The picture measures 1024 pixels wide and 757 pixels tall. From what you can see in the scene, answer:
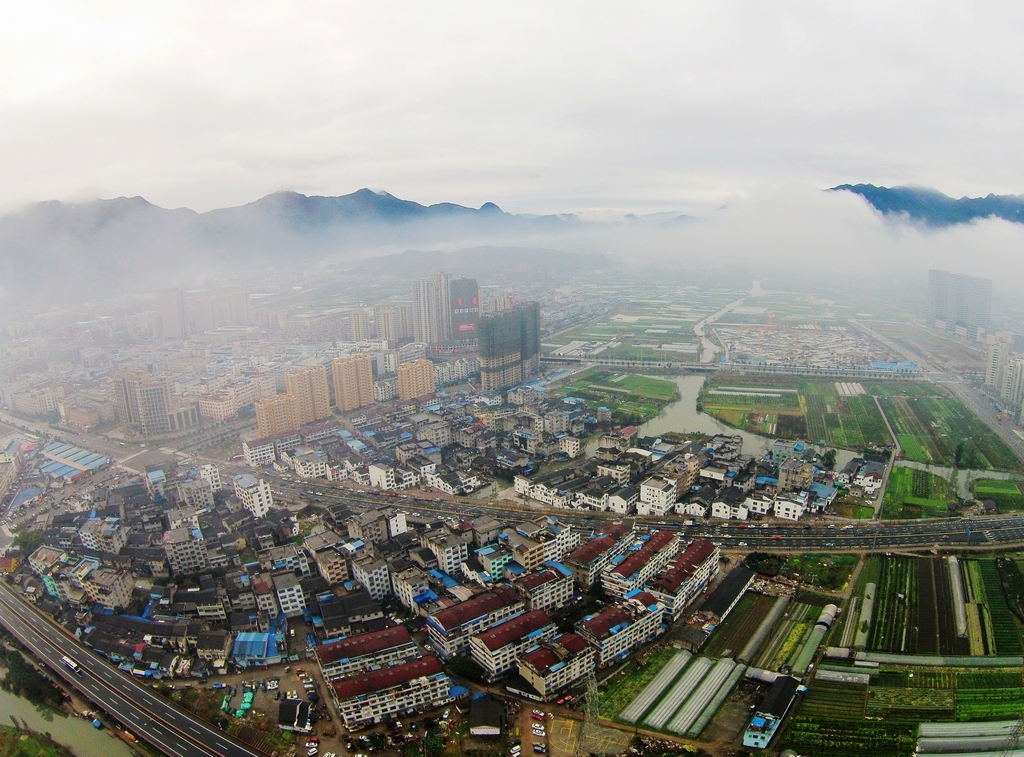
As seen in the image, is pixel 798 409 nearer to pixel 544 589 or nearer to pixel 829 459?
pixel 829 459

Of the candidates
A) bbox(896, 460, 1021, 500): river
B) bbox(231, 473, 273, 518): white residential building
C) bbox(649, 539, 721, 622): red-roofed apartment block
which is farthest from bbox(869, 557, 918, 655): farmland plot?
bbox(231, 473, 273, 518): white residential building

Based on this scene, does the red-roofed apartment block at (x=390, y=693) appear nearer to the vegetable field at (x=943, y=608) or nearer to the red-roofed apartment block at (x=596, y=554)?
the red-roofed apartment block at (x=596, y=554)

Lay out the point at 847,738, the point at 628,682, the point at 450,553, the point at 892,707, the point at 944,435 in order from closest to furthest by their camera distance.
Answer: the point at 847,738
the point at 892,707
the point at 628,682
the point at 450,553
the point at 944,435

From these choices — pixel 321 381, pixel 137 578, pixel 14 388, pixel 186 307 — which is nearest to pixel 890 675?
pixel 137 578

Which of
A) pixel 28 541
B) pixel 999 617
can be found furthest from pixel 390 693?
pixel 28 541

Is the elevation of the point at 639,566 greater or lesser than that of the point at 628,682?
greater

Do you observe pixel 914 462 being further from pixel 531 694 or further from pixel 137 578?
pixel 137 578

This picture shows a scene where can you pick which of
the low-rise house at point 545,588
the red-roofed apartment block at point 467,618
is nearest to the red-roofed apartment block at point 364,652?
the red-roofed apartment block at point 467,618
